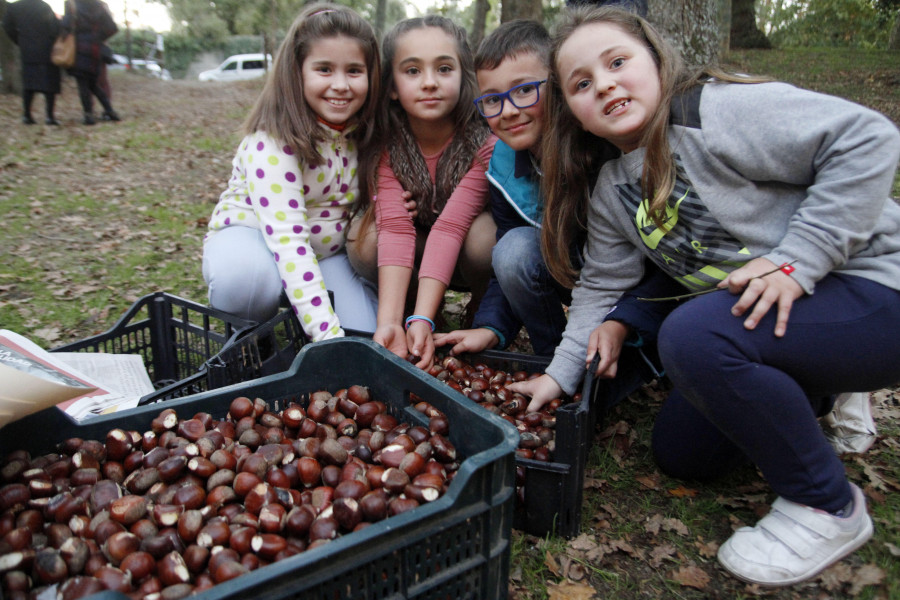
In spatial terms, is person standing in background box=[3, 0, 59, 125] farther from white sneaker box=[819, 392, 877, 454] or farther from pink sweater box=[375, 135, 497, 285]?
white sneaker box=[819, 392, 877, 454]

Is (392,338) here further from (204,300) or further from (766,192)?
(204,300)

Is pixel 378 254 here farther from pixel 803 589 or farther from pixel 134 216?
pixel 134 216

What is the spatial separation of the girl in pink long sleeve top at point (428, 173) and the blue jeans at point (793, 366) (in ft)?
4.00

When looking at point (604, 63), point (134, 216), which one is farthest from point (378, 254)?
point (134, 216)

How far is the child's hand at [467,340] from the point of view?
8.51ft

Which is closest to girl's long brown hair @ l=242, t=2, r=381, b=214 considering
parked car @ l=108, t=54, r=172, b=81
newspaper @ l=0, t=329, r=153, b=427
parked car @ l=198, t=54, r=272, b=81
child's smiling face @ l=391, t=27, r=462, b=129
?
child's smiling face @ l=391, t=27, r=462, b=129

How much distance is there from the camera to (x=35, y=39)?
987cm

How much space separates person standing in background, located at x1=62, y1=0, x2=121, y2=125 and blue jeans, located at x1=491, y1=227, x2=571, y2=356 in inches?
395

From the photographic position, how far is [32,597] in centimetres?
137

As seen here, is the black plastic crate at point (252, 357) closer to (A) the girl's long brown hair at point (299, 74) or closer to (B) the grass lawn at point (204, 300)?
(A) the girl's long brown hair at point (299, 74)

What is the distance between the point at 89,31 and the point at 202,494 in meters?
10.9

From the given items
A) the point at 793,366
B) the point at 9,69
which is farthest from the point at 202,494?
the point at 9,69

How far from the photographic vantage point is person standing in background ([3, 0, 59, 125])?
982cm

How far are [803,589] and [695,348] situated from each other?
0.74 meters
